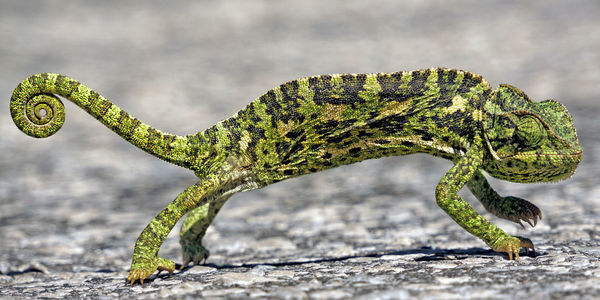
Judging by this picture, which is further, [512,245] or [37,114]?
[37,114]

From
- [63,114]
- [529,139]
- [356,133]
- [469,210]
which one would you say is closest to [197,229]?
[63,114]

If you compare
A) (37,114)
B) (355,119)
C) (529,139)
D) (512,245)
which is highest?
(37,114)

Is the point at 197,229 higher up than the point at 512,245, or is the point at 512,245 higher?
the point at 197,229

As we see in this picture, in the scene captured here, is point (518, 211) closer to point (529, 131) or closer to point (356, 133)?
point (529, 131)

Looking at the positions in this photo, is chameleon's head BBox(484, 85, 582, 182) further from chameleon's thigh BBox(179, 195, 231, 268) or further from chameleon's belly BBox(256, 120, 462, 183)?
chameleon's thigh BBox(179, 195, 231, 268)

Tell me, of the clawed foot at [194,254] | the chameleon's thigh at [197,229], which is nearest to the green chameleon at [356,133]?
the chameleon's thigh at [197,229]

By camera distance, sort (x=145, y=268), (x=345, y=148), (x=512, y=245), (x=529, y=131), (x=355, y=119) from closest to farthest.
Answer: (x=512, y=245), (x=145, y=268), (x=529, y=131), (x=355, y=119), (x=345, y=148)
